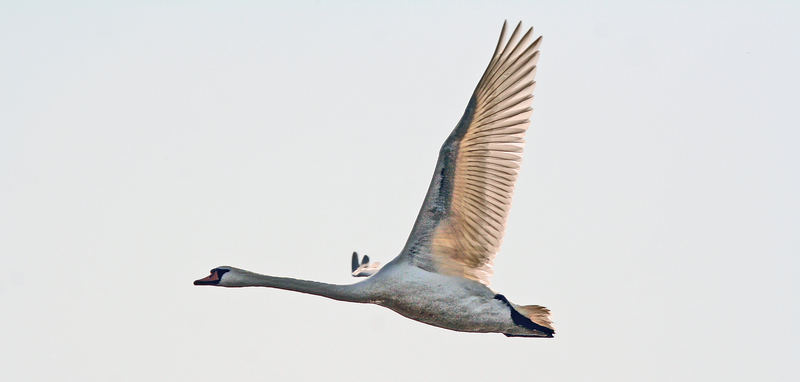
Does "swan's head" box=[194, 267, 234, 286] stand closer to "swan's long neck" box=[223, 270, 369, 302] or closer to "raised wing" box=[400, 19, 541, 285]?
"swan's long neck" box=[223, 270, 369, 302]

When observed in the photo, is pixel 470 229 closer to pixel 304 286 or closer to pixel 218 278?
pixel 304 286

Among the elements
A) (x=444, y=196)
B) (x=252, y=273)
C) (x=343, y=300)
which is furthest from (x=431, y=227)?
(x=252, y=273)

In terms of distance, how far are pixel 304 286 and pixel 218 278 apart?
1471mm

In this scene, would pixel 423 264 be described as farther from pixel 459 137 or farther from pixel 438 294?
pixel 459 137

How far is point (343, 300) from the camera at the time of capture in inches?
781

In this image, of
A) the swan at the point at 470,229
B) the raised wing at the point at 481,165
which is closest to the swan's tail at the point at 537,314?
the swan at the point at 470,229

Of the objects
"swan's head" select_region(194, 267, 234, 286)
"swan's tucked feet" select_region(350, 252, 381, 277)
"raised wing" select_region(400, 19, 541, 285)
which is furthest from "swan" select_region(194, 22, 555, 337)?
"swan's tucked feet" select_region(350, 252, 381, 277)

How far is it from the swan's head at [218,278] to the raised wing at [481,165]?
9.66ft

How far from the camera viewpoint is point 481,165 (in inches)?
758

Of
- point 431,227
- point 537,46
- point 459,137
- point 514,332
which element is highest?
point 537,46

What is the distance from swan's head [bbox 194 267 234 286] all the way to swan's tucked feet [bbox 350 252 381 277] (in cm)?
477

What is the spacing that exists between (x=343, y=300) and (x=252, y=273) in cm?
161

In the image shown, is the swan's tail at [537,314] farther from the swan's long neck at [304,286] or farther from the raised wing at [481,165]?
the swan's long neck at [304,286]

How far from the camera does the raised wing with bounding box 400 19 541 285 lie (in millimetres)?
19078
